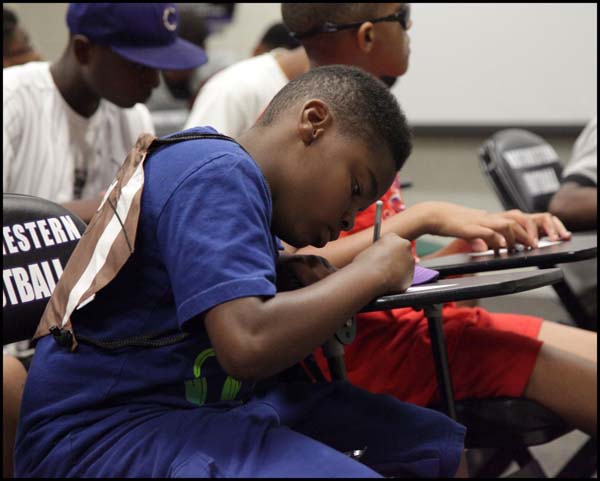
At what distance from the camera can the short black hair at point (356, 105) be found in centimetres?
130

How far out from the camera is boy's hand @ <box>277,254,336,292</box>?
1341mm

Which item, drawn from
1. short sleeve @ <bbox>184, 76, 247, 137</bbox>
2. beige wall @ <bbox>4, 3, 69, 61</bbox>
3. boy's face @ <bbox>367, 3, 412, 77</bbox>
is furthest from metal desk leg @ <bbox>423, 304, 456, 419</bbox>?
beige wall @ <bbox>4, 3, 69, 61</bbox>

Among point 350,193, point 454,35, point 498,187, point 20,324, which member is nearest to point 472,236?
point 350,193

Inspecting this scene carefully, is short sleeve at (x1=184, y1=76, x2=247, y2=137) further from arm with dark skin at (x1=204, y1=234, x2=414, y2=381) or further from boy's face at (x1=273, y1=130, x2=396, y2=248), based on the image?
arm with dark skin at (x1=204, y1=234, x2=414, y2=381)

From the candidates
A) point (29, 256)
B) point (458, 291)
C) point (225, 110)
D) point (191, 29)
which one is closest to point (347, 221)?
point (458, 291)

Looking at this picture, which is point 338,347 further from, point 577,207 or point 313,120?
point 577,207

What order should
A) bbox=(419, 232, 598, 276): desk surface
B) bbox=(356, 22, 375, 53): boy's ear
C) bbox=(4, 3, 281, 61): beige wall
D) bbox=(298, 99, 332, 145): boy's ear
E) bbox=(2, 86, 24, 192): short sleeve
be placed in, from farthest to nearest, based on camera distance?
bbox=(4, 3, 281, 61): beige wall, bbox=(2, 86, 24, 192): short sleeve, bbox=(356, 22, 375, 53): boy's ear, bbox=(419, 232, 598, 276): desk surface, bbox=(298, 99, 332, 145): boy's ear

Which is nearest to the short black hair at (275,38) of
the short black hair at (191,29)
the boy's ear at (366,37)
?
the short black hair at (191,29)

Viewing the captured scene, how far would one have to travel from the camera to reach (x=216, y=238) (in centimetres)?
109

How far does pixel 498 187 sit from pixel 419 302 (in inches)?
64.3

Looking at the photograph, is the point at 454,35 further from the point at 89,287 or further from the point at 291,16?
the point at 89,287

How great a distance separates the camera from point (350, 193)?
1284mm

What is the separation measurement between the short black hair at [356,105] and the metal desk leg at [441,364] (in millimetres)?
393

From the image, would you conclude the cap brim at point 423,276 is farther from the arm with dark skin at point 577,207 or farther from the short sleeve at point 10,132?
the short sleeve at point 10,132
